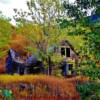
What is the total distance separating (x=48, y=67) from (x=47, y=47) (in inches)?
92.1

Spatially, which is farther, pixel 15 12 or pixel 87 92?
pixel 15 12

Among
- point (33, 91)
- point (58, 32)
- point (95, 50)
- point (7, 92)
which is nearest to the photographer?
point (95, 50)

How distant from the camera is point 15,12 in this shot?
54.9 meters

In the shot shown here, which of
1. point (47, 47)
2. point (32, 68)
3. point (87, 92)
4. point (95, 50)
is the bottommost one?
point (32, 68)

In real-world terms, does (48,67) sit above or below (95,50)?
below

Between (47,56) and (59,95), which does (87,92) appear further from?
(47,56)

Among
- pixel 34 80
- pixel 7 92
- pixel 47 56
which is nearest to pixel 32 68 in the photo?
pixel 47 56

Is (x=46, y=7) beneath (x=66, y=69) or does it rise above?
above

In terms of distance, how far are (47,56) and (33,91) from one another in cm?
2223

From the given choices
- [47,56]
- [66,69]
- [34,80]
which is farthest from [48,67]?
[34,80]

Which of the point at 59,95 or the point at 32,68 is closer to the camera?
the point at 59,95

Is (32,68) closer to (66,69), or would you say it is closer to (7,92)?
(66,69)

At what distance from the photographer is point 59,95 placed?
29984mm

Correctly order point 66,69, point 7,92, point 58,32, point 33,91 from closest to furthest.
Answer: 1. point 7,92
2. point 33,91
3. point 58,32
4. point 66,69
